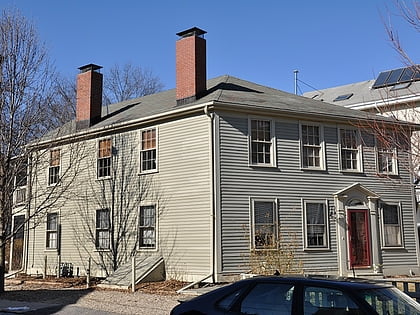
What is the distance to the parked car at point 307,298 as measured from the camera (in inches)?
212

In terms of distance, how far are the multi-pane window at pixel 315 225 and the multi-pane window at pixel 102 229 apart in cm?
767

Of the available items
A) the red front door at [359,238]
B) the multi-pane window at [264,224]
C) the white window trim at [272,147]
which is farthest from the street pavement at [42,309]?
the red front door at [359,238]

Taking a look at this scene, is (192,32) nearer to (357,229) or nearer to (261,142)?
(261,142)

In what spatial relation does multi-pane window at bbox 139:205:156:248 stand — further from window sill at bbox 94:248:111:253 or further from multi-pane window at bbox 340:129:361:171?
multi-pane window at bbox 340:129:361:171

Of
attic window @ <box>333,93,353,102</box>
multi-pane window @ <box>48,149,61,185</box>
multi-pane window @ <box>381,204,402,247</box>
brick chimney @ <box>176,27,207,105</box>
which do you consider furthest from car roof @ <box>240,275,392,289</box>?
attic window @ <box>333,93,353,102</box>

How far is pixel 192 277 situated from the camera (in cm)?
1686

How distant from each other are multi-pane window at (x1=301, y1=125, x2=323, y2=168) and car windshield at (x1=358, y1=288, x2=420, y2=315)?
1316cm

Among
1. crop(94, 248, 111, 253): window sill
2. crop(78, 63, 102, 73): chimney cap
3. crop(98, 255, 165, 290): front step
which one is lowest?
crop(98, 255, 165, 290): front step

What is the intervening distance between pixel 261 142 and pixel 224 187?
2.25 m

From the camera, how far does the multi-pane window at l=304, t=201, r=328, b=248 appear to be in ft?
59.9

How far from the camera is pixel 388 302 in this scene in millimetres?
5461

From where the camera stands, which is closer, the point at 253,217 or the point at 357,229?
the point at 253,217

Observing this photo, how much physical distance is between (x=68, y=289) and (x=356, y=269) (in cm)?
1008

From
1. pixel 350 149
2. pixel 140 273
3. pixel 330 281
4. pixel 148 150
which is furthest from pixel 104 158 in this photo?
pixel 330 281
